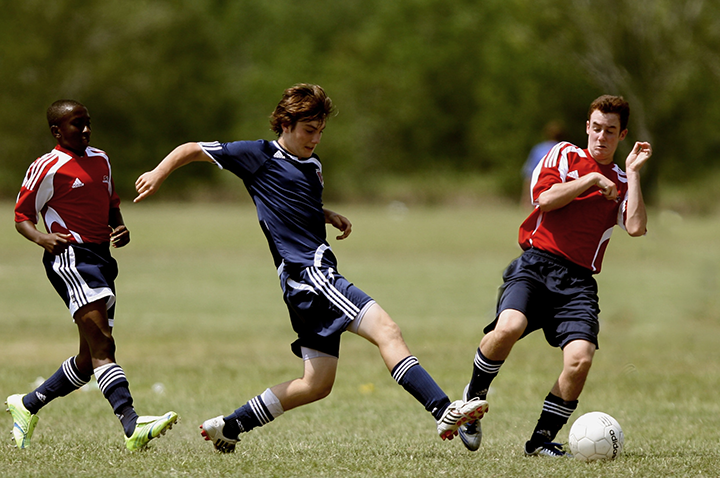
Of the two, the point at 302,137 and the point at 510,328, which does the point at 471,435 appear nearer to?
the point at 510,328

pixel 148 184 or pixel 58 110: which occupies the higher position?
pixel 58 110

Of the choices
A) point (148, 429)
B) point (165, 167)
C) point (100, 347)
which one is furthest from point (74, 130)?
point (148, 429)

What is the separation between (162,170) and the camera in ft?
17.0

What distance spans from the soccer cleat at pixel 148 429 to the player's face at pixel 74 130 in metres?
1.67

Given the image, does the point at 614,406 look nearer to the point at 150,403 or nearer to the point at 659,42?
the point at 150,403

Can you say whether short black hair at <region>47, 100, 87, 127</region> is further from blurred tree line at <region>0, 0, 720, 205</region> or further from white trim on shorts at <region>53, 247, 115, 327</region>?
blurred tree line at <region>0, 0, 720, 205</region>

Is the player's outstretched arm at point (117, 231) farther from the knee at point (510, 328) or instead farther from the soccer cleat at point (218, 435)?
the knee at point (510, 328)

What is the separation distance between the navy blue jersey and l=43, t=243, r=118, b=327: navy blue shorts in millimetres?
999

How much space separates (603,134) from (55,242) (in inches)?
128

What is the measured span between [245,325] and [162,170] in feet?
27.1

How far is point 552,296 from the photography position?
18.6 feet

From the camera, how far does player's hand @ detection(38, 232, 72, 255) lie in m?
5.57

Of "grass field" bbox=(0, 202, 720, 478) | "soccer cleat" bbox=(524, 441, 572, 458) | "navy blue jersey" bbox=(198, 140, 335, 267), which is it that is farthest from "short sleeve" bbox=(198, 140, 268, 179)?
"soccer cleat" bbox=(524, 441, 572, 458)

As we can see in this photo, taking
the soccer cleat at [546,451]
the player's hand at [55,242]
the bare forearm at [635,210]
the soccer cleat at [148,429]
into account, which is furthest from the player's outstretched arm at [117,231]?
the bare forearm at [635,210]
